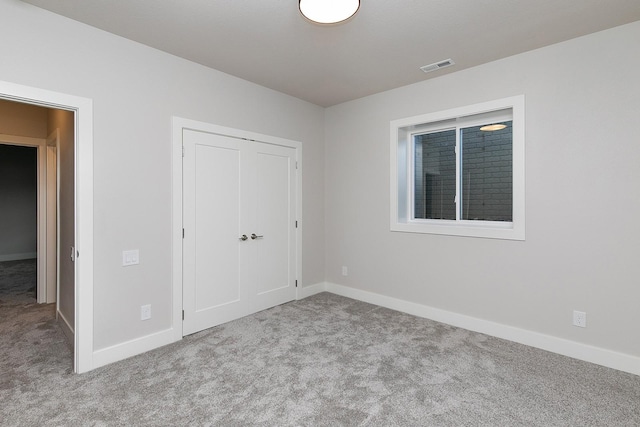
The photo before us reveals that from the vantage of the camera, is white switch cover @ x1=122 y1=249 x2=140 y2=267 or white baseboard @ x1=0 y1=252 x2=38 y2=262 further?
white baseboard @ x1=0 y1=252 x2=38 y2=262

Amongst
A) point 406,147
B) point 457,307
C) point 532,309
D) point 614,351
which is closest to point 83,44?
point 406,147

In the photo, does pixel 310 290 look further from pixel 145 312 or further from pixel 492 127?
pixel 492 127

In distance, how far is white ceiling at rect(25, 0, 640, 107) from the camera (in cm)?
223

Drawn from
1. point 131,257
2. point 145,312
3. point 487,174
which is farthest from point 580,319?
point 131,257

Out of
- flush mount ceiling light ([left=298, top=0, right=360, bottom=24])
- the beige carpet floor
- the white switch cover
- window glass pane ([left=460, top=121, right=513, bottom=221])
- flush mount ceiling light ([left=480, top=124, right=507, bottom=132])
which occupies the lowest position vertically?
the beige carpet floor

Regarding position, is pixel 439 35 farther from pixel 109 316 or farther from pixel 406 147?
pixel 109 316

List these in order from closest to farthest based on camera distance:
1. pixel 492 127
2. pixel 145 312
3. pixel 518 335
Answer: pixel 145 312 → pixel 518 335 → pixel 492 127

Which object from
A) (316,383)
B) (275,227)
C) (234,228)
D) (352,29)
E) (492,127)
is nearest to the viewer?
(316,383)

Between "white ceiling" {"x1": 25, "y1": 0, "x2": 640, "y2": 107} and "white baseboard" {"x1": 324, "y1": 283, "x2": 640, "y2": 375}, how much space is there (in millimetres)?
2591

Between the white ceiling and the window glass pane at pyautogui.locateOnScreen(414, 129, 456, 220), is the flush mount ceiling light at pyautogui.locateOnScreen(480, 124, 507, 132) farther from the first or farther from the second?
the white ceiling

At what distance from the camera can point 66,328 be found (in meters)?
3.07

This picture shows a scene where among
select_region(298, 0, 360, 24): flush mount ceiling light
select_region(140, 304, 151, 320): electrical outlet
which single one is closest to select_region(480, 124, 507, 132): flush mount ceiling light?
select_region(298, 0, 360, 24): flush mount ceiling light

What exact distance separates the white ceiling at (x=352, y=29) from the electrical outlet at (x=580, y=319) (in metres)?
2.33

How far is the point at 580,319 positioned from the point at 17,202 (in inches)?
413
